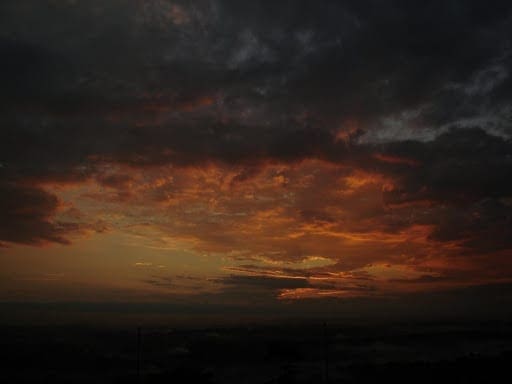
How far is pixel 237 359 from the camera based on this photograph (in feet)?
144

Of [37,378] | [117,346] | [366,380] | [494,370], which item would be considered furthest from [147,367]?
[494,370]

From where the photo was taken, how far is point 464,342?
6091 centimetres

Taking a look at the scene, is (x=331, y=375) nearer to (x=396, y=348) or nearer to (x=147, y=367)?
(x=147, y=367)

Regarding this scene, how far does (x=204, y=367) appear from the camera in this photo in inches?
1528

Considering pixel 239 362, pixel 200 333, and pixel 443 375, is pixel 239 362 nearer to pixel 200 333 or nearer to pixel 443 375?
pixel 443 375

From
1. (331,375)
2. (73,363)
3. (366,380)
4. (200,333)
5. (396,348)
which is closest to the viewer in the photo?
(366,380)

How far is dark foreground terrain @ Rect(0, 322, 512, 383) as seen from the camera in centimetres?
3130

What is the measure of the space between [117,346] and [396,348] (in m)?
35.4

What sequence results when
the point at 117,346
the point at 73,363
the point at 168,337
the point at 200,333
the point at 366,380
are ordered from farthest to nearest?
the point at 200,333 → the point at 168,337 → the point at 117,346 → the point at 73,363 → the point at 366,380

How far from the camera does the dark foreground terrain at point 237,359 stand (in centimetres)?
3130

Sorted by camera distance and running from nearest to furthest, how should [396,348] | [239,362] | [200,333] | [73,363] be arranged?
1. [73,363]
2. [239,362]
3. [396,348]
4. [200,333]

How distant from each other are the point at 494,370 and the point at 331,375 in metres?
12.5

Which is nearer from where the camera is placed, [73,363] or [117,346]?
[73,363]

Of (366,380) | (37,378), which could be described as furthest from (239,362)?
(37,378)
